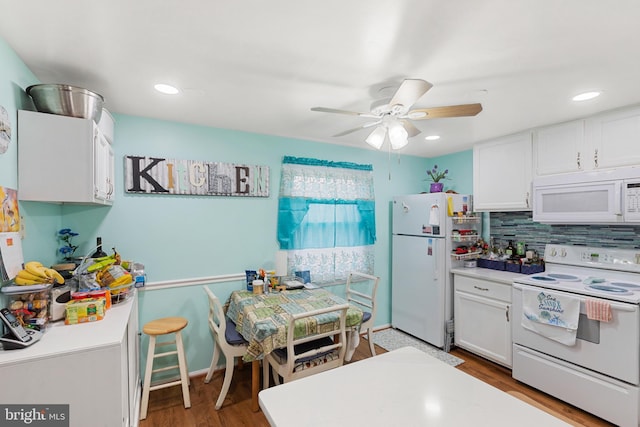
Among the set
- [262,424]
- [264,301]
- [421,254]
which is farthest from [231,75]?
[421,254]

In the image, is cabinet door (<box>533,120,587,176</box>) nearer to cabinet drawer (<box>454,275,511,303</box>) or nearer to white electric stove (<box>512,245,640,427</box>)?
white electric stove (<box>512,245,640,427</box>)

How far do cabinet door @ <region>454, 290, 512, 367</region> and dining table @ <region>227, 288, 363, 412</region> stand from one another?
4.60ft

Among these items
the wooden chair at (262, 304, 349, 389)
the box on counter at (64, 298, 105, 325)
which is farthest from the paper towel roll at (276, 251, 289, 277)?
the box on counter at (64, 298, 105, 325)

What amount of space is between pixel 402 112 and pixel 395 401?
1571mm

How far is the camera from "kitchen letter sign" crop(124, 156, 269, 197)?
2.44m

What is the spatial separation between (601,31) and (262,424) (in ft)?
9.65

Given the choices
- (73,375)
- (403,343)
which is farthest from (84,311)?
(403,343)

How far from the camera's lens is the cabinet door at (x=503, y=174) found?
2.86 metres

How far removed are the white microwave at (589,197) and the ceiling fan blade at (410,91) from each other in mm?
1854

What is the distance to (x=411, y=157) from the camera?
4.05 m

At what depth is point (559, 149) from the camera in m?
2.61

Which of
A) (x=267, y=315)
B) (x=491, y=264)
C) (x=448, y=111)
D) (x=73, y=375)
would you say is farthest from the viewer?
(x=491, y=264)

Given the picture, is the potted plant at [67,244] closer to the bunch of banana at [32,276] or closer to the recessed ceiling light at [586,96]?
the bunch of banana at [32,276]

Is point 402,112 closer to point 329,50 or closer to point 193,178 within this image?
point 329,50
